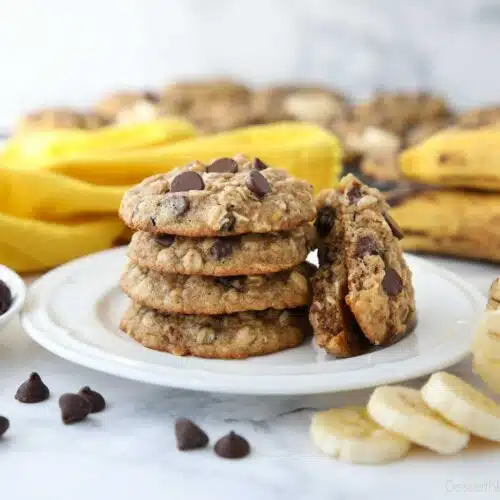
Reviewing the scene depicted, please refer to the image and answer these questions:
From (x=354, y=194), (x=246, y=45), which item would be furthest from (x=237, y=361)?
(x=246, y=45)

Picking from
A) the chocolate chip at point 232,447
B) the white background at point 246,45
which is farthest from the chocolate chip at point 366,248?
the white background at point 246,45

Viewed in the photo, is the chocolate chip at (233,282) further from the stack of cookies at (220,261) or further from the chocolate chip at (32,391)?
the chocolate chip at (32,391)

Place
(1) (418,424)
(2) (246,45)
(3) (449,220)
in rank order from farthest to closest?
(2) (246,45)
(3) (449,220)
(1) (418,424)

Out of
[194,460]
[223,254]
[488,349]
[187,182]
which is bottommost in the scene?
[194,460]

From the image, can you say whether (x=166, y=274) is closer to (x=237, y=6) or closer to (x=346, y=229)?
(x=346, y=229)

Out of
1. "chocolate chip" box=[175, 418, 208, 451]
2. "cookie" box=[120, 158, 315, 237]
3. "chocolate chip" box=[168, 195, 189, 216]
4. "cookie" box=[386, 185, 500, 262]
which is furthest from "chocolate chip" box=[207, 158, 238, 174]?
"cookie" box=[386, 185, 500, 262]

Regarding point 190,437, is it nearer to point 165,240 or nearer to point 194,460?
point 194,460
